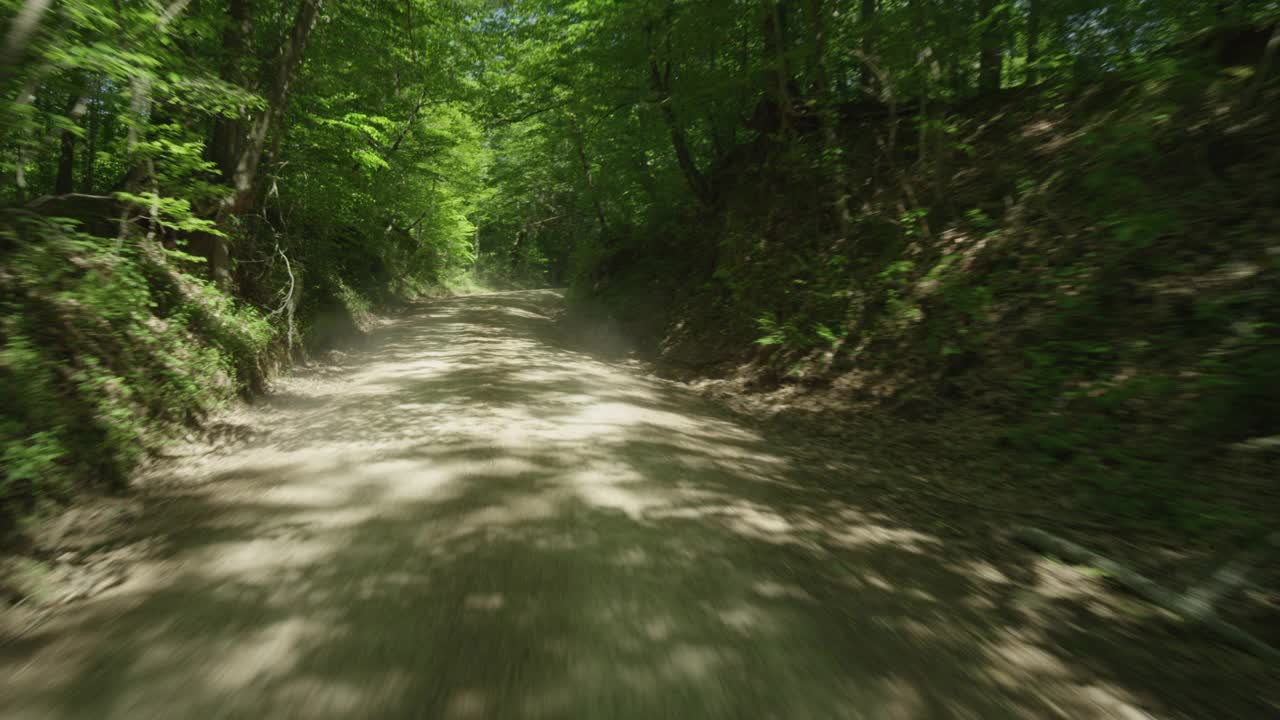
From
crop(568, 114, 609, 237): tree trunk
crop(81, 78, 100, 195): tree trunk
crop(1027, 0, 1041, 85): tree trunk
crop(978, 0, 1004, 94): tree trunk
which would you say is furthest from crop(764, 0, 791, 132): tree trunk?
crop(81, 78, 100, 195): tree trunk

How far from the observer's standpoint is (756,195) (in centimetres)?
1373

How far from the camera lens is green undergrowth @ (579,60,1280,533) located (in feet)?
14.5

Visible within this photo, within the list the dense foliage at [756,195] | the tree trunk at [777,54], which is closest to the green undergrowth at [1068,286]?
the dense foliage at [756,195]

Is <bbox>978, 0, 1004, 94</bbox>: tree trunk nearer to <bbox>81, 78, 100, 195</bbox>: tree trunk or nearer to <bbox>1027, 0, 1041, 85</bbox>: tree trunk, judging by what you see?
<bbox>1027, 0, 1041, 85</bbox>: tree trunk

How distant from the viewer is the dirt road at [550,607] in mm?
2342

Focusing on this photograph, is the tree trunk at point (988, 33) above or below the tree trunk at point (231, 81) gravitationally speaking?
above

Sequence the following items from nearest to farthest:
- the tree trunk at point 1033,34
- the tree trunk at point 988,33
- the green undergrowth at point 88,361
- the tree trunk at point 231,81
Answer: the green undergrowth at point 88,361 < the tree trunk at point 1033,34 < the tree trunk at point 988,33 < the tree trunk at point 231,81

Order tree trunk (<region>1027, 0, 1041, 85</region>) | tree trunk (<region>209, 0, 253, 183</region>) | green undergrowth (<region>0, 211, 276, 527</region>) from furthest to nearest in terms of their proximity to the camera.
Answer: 1. tree trunk (<region>209, 0, 253, 183</region>)
2. tree trunk (<region>1027, 0, 1041, 85</region>)
3. green undergrowth (<region>0, 211, 276, 527</region>)

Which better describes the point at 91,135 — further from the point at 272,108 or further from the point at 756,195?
the point at 756,195

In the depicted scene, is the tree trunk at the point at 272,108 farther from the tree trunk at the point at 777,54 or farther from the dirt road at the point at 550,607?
the tree trunk at the point at 777,54

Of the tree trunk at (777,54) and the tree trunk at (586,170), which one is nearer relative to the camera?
the tree trunk at (777,54)

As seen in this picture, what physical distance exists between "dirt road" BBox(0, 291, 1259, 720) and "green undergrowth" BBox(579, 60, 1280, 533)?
6.22ft

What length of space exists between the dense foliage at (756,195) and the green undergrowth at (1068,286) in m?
0.04

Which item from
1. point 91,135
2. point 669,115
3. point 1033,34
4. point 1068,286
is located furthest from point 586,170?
→ point 1068,286
